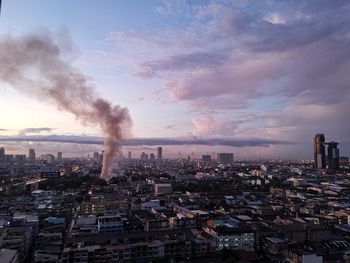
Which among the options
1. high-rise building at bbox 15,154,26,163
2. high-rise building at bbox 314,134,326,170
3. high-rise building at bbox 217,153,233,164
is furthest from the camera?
high-rise building at bbox 217,153,233,164

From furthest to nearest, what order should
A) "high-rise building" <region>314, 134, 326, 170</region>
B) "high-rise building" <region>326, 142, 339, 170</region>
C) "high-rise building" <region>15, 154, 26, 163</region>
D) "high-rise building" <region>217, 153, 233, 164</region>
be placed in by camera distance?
"high-rise building" <region>217, 153, 233, 164</region> < "high-rise building" <region>15, 154, 26, 163</region> < "high-rise building" <region>314, 134, 326, 170</region> < "high-rise building" <region>326, 142, 339, 170</region>

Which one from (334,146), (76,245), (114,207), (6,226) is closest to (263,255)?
(76,245)

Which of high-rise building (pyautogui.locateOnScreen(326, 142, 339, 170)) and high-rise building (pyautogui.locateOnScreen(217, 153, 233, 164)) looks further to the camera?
high-rise building (pyautogui.locateOnScreen(217, 153, 233, 164))

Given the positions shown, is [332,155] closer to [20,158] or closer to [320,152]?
[320,152]

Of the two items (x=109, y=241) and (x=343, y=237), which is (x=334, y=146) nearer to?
(x=343, y=237)

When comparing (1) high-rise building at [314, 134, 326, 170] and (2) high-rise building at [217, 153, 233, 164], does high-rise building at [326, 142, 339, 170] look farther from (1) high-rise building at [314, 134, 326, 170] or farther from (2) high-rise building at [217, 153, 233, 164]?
(2) high-rise building at [217, 153, 233, 164]

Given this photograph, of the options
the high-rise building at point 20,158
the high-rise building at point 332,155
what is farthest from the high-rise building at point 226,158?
the high-rise building at point 20,158

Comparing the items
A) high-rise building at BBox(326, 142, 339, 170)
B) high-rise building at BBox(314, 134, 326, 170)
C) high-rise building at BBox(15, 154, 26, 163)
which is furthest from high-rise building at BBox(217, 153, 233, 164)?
high-rise building at BBox(15, 154, 26, 163)
